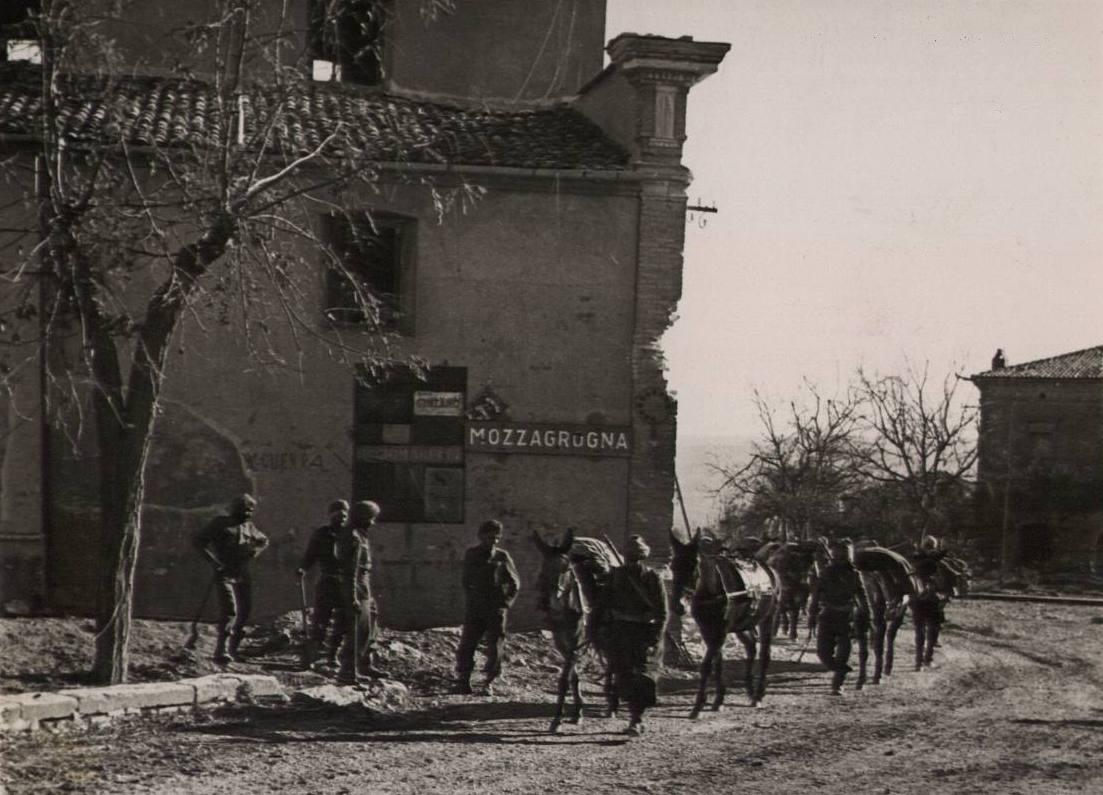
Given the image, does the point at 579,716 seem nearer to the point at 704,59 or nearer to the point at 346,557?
the point at 346,557

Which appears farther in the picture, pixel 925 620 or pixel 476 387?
pixel 925 620

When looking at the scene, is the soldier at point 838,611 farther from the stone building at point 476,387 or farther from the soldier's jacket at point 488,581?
the soldier's jacket at point 488,581

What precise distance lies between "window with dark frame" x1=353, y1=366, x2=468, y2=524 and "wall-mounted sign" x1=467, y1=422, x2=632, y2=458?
327 millimetres

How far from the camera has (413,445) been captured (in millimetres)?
18828

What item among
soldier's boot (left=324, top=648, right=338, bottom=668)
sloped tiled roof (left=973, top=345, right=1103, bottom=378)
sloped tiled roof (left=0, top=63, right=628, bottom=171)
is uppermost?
sloped tiled roof (left=973, top=345, right=1103, bottom=378)

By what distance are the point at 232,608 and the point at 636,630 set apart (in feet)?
15.4

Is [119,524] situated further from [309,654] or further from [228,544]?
[309,654]

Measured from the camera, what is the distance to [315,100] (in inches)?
805

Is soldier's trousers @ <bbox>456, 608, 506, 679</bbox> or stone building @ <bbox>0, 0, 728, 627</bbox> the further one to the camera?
stone building @ <bbox>0, 0, 728, 627</bbox>

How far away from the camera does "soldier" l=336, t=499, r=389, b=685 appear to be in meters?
14.0

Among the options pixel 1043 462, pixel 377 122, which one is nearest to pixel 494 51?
pixel 377 122

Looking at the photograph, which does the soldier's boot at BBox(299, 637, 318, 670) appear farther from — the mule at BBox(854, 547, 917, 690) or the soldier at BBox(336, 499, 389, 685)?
the mule at BBox(854, 547, 917, 690)

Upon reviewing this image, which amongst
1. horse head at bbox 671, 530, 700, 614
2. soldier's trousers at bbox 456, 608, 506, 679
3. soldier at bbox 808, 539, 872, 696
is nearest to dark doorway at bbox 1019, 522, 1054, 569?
soldier at bbox 808, 539, 872, 696

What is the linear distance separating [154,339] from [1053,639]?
17947mm
